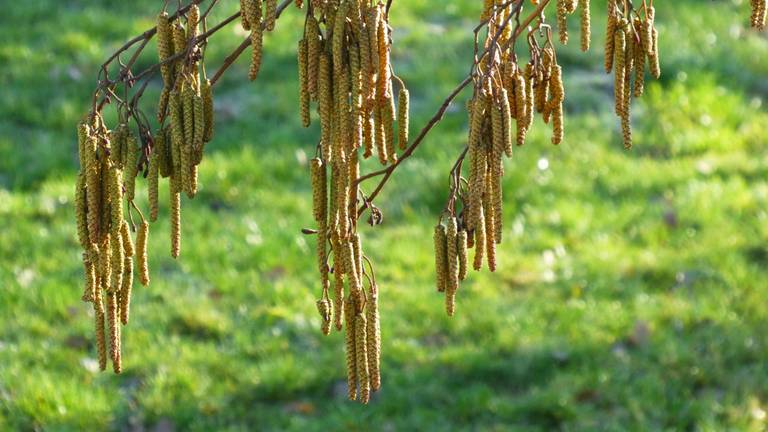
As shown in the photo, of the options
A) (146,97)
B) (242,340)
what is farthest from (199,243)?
(146,97)

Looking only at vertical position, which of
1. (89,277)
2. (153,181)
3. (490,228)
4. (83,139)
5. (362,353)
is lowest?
(362,353)

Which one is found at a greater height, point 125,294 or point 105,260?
point 105,260

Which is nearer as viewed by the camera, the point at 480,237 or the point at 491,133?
the point at 491,133

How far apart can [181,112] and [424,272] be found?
12.0ft

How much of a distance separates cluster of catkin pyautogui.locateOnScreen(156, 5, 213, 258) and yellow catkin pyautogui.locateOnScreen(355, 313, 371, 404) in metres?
0.45

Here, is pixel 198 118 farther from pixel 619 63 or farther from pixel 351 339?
pixel 619 63

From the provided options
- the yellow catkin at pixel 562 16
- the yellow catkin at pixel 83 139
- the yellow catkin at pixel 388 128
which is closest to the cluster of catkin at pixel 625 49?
the yellow catkin at pixel 562 16

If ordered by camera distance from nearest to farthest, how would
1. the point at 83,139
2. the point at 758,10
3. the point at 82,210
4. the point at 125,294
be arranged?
the point at 83,139 < the point at 82,210 < the point at 758,10 < the point at 125,294

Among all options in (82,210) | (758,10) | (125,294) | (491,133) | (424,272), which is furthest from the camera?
(424,272)

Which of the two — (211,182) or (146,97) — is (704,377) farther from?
(146,97)

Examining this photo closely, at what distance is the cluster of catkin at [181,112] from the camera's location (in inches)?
91.9

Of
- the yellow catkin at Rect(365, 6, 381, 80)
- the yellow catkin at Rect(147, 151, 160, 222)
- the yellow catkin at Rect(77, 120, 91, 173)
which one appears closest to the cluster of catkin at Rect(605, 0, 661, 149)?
the yellow catkin at Rect(365, 6, 381, 80)

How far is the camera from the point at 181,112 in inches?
92.0

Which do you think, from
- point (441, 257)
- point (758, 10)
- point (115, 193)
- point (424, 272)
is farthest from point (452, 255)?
point (424, 272)
